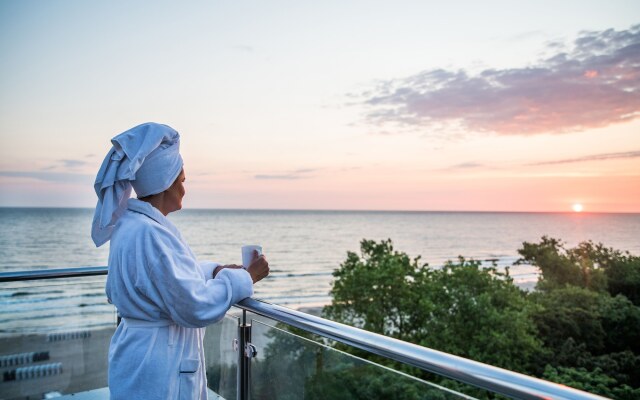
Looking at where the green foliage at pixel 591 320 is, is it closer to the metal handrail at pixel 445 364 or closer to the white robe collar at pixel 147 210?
the metal handrail at pixel 445 364

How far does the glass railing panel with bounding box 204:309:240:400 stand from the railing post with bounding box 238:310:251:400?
4 cm

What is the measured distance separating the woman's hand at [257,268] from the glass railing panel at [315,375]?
0.97ft

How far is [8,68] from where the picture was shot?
11852mm

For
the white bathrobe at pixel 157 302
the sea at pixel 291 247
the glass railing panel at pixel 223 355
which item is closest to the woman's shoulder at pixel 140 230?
the white bathrobe at pixel 157 302

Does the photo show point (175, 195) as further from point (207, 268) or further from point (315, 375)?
point (315, 375)

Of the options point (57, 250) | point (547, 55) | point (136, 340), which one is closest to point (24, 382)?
point (136, 340)

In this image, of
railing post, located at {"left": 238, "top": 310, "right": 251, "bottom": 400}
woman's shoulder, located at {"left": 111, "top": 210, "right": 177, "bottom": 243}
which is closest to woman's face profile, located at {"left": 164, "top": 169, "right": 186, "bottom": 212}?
woman's shoulder, located at {"left": 111, "top": 210, "right": 177, "bottom": 243}

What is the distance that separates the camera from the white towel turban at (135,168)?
4.87ft

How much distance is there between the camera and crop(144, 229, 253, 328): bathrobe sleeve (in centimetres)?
141

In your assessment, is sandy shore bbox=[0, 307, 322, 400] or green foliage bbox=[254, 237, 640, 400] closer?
sandy shore bbox=[0, 307, 322, 400]

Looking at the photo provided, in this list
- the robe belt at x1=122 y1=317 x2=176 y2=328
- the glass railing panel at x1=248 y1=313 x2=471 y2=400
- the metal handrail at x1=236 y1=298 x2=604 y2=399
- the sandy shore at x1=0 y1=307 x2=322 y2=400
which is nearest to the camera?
the metal handrail at x1=236 y1=298 x2=604 y2=399

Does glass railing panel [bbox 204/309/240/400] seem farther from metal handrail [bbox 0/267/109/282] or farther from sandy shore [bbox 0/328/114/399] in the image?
sandy shore [bbox 0/328/114/399]

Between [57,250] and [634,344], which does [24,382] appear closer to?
[634,344]

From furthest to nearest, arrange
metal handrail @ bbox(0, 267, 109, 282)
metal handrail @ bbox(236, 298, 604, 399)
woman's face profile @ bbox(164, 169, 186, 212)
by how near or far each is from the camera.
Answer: metal handrail @ bbox(0, 267, 109, 282) < woman's face profile @ bbox(164, 169, 186, 212) < metal handrail @ bbox(236, 298, 604, 399)
